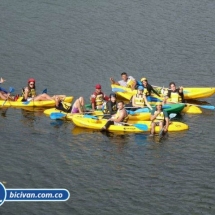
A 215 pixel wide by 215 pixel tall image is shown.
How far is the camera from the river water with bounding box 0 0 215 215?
84.5ft

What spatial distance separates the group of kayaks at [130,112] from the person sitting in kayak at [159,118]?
241mm

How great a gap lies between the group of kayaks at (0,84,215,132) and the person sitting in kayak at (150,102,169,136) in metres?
0.24

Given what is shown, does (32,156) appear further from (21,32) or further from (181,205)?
(21,32)

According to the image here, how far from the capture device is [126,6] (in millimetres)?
53875

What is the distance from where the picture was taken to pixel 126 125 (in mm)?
31750

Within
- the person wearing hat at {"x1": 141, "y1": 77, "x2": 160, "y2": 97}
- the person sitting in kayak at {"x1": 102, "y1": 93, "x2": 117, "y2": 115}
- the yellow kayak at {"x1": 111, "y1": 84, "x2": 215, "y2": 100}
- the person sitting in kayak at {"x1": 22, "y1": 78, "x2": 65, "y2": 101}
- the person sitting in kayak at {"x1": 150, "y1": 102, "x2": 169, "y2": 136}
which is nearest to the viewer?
the person sitting in kayak at {"x1": 150, "y1": 102, "x2": 169, "y2": 136}

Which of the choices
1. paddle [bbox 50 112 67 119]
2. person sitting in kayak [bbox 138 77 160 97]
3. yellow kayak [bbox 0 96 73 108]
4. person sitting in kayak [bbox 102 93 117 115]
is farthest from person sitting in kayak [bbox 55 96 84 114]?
person sitting in kayak [bbox 138 77 160 97]

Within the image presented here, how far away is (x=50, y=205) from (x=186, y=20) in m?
29.3

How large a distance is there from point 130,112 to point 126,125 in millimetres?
1475

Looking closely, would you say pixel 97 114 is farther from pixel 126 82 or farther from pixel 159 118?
pixel 126 82

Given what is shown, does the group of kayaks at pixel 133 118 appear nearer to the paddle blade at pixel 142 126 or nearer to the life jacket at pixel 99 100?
the paddle blade at pixel 142 126

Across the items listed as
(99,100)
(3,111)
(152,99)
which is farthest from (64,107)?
(152,99)

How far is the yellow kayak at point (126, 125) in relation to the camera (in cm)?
3155

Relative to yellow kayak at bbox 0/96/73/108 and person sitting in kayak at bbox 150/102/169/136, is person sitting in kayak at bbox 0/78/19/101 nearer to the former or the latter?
yellow kayak at bbox 0/96/73/108
